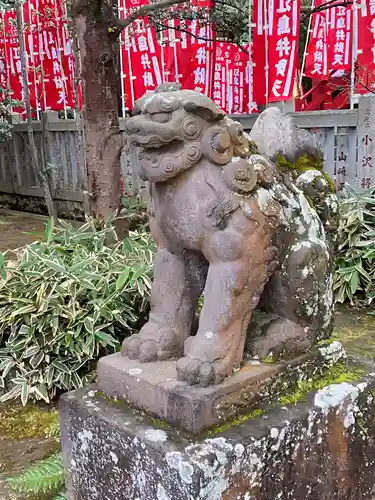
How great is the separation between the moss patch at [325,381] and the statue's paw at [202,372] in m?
0.24

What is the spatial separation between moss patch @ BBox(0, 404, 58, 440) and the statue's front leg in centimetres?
129

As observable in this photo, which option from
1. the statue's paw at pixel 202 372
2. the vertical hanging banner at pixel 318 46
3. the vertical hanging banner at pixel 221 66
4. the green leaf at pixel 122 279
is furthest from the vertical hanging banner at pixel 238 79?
the statue's paw at pixel 202 372

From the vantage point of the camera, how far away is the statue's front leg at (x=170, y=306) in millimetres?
1625

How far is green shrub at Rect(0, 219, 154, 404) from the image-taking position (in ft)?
9.62

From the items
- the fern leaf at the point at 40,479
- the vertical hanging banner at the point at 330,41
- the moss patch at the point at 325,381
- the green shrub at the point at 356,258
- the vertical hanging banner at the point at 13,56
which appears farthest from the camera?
the vertical hanging banner at the point at 13,56

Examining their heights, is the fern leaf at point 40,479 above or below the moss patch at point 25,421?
above

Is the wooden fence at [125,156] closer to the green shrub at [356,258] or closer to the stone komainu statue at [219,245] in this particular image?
the green shrub at [356,258]

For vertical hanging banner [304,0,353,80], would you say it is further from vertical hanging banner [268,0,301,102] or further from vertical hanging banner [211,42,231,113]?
vertical hanging banner [211,42,231,113]

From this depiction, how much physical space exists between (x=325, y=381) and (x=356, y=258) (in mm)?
2435

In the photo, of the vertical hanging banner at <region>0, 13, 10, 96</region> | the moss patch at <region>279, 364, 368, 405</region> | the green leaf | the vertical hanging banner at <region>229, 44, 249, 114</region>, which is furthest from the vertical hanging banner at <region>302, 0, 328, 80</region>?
the moss patch at <region>279, 364, 368, 405</region>

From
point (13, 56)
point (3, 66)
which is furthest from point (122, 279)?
point (3, 66)

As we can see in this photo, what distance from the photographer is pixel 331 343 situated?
1.77 metres

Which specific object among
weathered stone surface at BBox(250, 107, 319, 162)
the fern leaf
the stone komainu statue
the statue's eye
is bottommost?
the fern leaf

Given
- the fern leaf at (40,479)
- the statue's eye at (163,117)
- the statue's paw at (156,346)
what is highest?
the statue's eye at (163,117)
